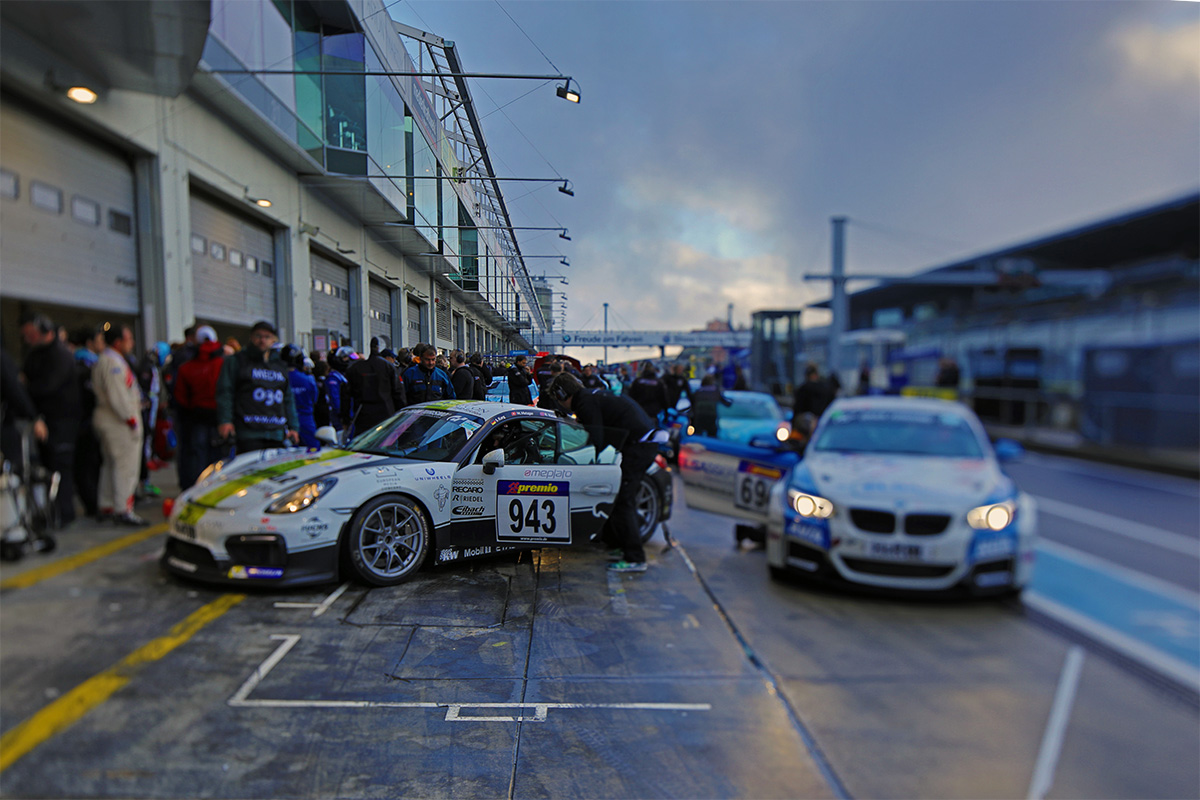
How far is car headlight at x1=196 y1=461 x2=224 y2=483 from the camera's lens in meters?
0.88

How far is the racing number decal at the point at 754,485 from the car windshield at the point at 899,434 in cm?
24

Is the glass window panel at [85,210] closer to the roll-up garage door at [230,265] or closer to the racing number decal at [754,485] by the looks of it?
the roll-up garage door at [230,265]

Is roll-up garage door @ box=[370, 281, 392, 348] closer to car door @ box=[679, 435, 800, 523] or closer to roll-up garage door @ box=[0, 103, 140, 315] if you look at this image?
roll-up garage door @ box=[0, 103, 140, 315]

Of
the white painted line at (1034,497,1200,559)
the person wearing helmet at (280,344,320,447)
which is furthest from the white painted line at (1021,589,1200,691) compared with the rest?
the person wearing helmet at (280,344,320,447)

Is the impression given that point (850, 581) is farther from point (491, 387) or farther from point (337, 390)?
point (337, 390)

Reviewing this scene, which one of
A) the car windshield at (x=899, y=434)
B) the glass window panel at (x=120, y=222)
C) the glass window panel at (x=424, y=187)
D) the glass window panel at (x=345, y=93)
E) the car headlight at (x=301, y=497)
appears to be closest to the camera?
the glass window panel at (x=120, y=222)

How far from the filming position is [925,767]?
1749 mm

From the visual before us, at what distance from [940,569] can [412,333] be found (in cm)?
183

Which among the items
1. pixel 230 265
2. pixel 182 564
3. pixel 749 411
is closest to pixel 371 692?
pixel 182 564

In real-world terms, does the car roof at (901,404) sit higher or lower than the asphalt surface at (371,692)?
higher

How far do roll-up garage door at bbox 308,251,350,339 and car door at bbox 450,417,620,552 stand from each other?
0.40 m

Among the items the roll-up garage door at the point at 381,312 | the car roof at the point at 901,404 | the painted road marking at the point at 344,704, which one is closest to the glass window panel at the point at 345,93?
the roll-up garage door at the point at 381,312

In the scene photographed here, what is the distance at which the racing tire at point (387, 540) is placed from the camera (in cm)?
123

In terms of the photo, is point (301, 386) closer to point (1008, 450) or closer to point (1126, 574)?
point (1008, 450)
